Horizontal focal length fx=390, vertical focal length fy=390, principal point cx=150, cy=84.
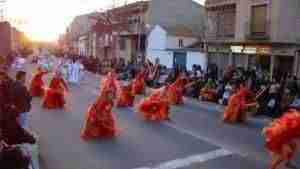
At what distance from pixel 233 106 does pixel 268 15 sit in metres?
12.4

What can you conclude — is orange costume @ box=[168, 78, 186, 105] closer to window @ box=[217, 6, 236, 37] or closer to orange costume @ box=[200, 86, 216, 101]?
orange costume @ box=[200, 86, 216, 101]

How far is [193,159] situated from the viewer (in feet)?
24.9

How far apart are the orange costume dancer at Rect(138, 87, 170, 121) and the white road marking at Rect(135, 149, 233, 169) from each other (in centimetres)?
354

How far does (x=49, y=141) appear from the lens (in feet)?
28.7

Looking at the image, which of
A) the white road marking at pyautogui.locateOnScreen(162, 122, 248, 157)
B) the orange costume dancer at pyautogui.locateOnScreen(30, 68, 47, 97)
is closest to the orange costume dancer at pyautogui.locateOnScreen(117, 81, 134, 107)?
the white road marking at pyautogui.locateOnScreen(162, 122, 248, 157)

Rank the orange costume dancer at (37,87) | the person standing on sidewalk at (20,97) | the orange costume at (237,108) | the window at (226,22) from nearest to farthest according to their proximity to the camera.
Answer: the person standing on sidewalk at (20,97) < the orange costume at (237,108) < the orange costume dancer at (37,87) < the window at (226,22)

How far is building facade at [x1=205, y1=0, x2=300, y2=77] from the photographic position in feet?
70.5

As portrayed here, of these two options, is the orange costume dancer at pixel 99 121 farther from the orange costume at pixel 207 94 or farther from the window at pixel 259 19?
the window at pixel 259 19

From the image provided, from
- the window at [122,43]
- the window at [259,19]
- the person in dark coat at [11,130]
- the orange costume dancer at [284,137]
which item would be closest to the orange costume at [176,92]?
the orange costume dancer at [284,137]

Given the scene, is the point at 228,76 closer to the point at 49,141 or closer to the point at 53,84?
the point at 53,84

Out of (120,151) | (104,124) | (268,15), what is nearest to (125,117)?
(104,124)

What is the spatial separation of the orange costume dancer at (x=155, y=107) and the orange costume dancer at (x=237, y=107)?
1986mm

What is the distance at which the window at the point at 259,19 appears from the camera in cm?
2312

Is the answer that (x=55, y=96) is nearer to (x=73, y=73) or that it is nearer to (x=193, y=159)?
(x=193, y=159)
